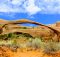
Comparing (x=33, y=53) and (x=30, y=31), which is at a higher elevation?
(x=30, y=31)

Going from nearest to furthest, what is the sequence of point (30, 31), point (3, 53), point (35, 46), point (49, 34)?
point (3, 53) → point (35, 46) → point (49, 34) → point (30, 31)

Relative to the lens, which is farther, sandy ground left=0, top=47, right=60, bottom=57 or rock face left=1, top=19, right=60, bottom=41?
rock face left=1, top=19, right=60, bottom=41

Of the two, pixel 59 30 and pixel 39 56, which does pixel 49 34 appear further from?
pixel 39 56

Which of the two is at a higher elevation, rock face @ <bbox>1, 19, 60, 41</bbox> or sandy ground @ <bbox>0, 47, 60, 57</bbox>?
rock face @ <bbox>1, 19, 60, 41</bbox>

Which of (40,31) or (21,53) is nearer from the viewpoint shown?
(21,53)

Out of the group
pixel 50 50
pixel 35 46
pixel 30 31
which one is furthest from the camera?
pixel 30 31

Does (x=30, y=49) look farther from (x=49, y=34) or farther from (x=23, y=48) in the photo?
(x=49, y=34)

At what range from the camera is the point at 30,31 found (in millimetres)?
27531

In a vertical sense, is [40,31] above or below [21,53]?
above

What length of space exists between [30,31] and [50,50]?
273 inches

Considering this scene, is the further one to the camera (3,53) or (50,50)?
(50,50)

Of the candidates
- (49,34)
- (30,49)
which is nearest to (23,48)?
(30,49)

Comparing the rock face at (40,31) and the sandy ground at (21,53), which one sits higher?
the rock face at (40,31)

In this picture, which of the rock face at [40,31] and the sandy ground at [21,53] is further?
the rock face at [40,31]
